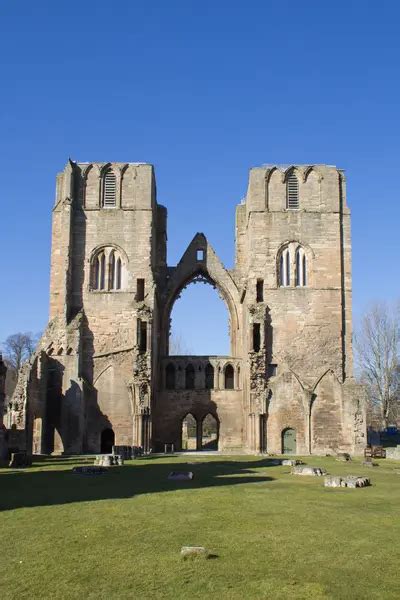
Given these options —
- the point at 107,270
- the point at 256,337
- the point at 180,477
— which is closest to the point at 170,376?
the point at 256,337

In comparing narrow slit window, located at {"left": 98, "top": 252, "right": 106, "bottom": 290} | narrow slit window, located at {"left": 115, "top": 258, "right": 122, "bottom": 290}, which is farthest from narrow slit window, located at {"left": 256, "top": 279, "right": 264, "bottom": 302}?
narrow slit window, located at {"left": 98, "top": 252, "right": 106, "bottom": 290}

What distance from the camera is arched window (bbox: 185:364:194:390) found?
38.5 metres

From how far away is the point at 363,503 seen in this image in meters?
13.7

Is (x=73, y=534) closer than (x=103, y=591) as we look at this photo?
No

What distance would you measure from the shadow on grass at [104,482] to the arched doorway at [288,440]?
35.5 ft

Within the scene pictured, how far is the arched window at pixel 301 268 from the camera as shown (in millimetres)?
37031

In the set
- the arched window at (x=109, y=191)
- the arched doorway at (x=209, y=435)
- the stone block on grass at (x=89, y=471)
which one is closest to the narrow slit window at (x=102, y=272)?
the arched window at (x=109, y=191)

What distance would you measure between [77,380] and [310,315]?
12738 mm

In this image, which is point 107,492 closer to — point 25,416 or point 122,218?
point 25,416

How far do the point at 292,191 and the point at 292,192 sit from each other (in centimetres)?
6

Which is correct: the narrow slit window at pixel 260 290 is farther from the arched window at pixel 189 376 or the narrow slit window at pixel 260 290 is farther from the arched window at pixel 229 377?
the arched window at pixel 189 376

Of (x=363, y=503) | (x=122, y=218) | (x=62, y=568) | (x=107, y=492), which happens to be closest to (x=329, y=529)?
(x=363, y=503)

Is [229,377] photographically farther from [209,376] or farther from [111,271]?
[111,271]

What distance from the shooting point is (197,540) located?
31.6 feet
